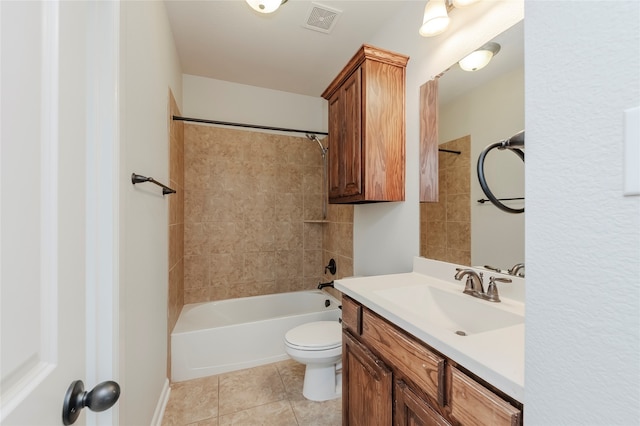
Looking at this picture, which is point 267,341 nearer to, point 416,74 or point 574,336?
point 574,336

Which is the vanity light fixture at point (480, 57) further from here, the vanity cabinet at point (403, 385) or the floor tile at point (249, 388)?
the floor tile at point (249, 388)

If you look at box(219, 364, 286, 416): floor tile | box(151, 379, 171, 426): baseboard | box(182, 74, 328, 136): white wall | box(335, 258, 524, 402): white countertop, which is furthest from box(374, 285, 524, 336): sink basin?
box(182, 74, 328, 136): white wall

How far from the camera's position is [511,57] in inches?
42.3

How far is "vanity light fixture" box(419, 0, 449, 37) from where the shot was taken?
4.15 ft

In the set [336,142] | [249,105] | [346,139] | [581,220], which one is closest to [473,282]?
[581,220]

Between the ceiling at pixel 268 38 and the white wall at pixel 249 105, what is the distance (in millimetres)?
107

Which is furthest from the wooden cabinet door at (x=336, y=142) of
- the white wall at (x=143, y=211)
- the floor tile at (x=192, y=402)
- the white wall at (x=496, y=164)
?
the floor tile at (x=192, y=402)

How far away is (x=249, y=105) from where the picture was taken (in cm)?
280

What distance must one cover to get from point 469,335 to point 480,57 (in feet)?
4.01

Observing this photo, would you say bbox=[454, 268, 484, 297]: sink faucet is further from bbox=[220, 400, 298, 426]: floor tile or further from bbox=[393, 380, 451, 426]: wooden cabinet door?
bbox=[220, 400, 298, 426]: floor tile

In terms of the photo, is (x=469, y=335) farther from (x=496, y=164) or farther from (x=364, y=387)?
(x=496, y=164)

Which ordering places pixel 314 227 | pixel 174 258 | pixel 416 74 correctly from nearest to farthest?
pixel 416 74, pixel 174 258, pixel 314 227

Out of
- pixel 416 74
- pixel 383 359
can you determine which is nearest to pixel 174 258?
pixel 383 359

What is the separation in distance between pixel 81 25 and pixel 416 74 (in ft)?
5.14
